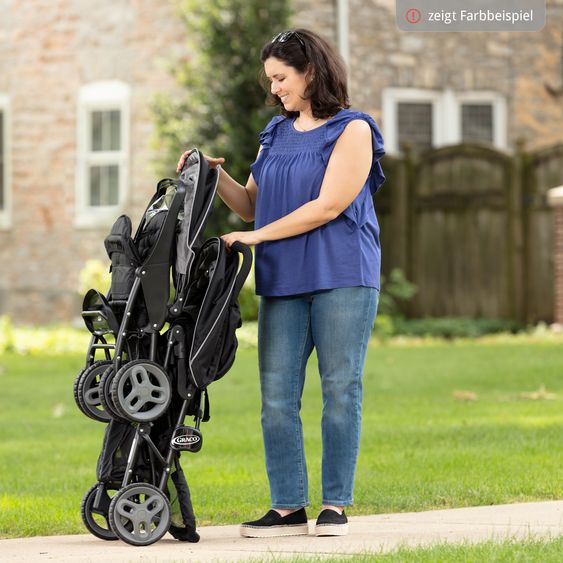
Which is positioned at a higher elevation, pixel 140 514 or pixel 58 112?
pixel 58 112

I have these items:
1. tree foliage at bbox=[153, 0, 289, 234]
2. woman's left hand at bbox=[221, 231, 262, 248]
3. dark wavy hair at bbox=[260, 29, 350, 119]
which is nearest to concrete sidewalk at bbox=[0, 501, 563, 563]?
woman's left hand at bbox=[221, 231, 262, 248]

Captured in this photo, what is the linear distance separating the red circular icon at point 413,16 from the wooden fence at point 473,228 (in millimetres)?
9901

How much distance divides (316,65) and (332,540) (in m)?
1.87

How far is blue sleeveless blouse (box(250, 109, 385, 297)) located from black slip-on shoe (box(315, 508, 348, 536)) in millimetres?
882

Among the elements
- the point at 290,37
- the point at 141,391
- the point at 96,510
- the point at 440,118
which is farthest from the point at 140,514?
the point at 440,118

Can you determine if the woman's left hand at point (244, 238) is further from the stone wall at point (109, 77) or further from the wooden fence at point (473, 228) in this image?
the stone wall at point (109, 77)

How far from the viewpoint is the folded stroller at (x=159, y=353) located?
18.6 ft

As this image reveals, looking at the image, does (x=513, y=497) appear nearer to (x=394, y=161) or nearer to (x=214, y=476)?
(x=214, y=476)

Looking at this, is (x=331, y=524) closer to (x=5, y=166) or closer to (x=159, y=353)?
(x=159, y=353)

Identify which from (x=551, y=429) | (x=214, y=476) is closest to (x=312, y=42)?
(x=214, y=476)

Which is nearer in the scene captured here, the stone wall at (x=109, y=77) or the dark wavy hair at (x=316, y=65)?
the dark wavy hair at (x=316, y=65)

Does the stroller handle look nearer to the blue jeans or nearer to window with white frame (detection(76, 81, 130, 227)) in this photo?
the blue jeans

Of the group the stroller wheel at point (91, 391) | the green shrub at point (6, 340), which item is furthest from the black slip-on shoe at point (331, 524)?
the green shrub at point (6, 340)

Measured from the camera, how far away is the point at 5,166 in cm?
2305
